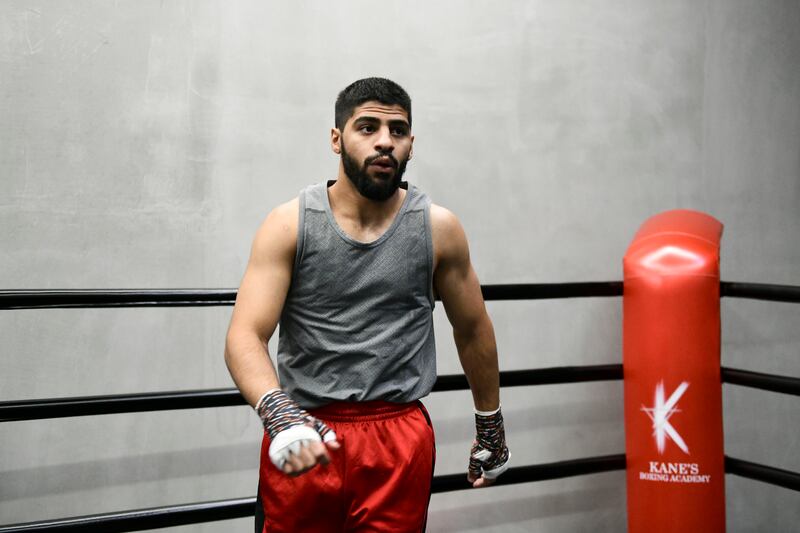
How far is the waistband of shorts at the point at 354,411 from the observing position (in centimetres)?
166

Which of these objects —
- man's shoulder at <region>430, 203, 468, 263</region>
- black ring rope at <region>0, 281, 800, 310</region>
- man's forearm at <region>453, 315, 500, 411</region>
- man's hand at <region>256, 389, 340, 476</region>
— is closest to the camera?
man's hand at <region>256, 389, 340, 476</region>

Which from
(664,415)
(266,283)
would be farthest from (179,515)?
(664,415)

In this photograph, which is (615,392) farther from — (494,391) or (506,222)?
(494,391)

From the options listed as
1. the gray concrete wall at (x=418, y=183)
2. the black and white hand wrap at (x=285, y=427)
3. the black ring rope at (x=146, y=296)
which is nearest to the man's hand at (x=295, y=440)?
the black and white hand wrap at (x=285, y=427)

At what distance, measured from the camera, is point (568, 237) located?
330 centimetres

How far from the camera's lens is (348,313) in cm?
166

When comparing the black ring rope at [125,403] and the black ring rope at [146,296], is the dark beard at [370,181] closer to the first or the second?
the black ring rope at [146,296]

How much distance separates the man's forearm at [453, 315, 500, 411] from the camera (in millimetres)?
1893

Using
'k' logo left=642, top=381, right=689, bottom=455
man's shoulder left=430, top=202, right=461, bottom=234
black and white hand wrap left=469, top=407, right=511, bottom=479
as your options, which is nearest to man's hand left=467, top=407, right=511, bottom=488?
black and white hand wrap left=469, top=407, right=511, bottom=479

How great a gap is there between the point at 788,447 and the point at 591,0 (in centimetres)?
→ 230

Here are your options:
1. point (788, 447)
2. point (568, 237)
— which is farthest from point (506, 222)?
point (788, 447)

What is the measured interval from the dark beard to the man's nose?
1 cm

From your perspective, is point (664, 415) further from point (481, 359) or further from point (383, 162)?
point (383, 162)

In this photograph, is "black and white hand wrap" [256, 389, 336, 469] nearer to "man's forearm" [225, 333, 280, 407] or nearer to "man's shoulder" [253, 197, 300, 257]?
"man's forearm" [225, 333, 280, 407]
